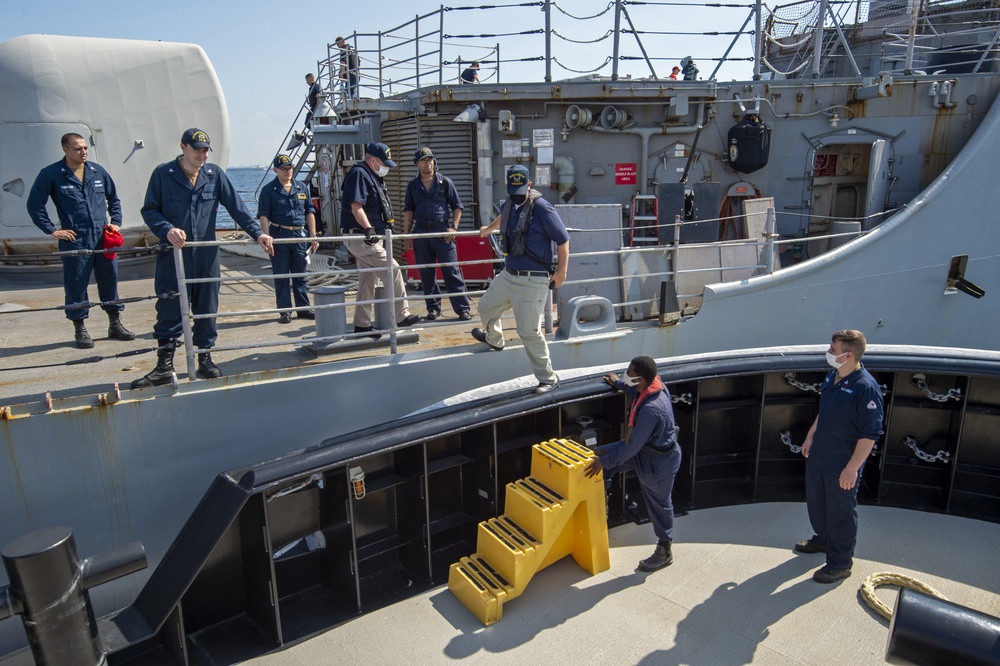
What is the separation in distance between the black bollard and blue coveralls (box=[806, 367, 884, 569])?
9.22 feet

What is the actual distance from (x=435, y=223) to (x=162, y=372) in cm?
280

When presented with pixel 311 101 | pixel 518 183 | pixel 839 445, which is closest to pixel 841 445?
pixel 839 445

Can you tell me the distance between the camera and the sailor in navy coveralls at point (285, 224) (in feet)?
21.0

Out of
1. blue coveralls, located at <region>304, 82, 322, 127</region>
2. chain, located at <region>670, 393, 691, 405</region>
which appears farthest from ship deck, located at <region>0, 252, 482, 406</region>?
blue coveralls, located at <region>304, 82, 322, 127</region>

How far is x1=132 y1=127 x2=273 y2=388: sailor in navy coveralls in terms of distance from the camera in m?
4.40

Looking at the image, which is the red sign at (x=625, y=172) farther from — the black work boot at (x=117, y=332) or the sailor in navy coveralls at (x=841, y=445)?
the black work boot at (x=117, y=332)

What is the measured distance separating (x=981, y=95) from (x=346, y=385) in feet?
30.0

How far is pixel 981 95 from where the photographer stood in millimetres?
8836

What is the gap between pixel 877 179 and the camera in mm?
8773

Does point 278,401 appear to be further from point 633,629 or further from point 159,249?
point 633,629

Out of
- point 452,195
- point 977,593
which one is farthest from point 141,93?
point 977,593

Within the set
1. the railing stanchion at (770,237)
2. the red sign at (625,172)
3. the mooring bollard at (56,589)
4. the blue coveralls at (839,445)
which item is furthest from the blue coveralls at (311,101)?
the mooring bollard at (56,589)

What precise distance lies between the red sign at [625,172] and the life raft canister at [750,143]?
1255 millimetres

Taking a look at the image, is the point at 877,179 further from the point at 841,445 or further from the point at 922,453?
the point at 841,445
